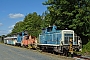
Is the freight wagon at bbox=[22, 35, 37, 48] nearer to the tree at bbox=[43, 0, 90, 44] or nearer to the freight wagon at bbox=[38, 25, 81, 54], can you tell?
the tree at bbox=[43, 0, 90, 44]

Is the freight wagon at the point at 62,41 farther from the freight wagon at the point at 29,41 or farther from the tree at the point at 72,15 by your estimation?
the freight wagon at the point at 29,41

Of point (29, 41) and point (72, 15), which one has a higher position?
point (72, 15)

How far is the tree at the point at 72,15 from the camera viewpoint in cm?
3247

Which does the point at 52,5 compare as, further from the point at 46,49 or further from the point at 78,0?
the point at 46,49

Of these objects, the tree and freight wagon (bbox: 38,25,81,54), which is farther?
the tree

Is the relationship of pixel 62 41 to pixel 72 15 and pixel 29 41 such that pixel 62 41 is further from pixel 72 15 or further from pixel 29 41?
pixel 29 41

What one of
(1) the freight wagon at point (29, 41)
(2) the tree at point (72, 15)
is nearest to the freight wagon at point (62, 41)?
(2) the tree at point (72, 15)

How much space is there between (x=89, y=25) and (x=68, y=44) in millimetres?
7325

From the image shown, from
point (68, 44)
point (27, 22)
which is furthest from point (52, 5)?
point (27, 22)

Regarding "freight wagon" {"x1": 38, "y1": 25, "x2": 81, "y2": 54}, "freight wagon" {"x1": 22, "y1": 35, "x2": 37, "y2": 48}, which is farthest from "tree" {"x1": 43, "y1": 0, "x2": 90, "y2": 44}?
"freight wagon" {"x1": 22, "y1": 35, "x2": 37, "y2": 48}

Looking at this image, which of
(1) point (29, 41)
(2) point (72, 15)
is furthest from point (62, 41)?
(1) point (29, 41)

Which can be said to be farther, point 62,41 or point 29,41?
point 29,41

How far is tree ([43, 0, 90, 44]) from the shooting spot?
32.5 metres

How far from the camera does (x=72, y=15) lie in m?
33.4
